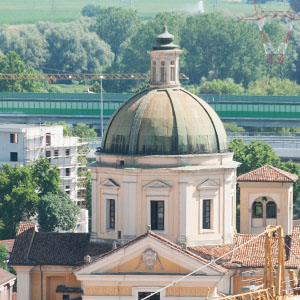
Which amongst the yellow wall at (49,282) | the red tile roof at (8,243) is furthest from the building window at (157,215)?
the red tile roof at (8,243)

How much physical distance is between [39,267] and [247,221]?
34.0 feet

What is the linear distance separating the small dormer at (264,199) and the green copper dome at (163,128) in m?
5.32

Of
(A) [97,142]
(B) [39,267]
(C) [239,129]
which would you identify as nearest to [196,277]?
(B) [39,267]

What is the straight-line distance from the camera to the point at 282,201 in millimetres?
103562

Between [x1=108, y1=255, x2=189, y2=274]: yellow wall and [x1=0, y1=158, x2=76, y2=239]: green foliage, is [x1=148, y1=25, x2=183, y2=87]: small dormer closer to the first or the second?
[x1=108, y1=255, x2=189, y2=274]: yellow wall

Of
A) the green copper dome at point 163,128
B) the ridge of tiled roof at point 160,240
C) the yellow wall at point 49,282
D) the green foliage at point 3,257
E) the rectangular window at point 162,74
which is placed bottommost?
the green foliage at point 3,257

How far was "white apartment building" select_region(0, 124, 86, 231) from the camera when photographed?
155 metres

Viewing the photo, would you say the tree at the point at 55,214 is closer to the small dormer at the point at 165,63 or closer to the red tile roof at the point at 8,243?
the red tile roof at the point at 8,243

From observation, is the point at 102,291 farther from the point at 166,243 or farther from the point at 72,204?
the point at 72,204

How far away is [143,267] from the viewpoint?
9425 centimetres

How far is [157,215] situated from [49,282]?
235 inches

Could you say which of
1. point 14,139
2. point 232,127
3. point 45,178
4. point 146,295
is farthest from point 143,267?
point 232,127

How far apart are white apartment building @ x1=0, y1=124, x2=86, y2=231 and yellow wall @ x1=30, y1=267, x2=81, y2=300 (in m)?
54.4

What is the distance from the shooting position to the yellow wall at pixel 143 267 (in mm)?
94000
